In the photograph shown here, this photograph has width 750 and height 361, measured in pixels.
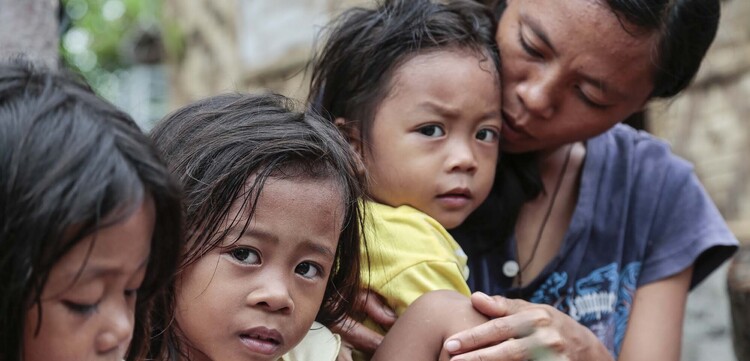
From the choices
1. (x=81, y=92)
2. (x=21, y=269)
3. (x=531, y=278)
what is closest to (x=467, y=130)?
(x=531, y=278)

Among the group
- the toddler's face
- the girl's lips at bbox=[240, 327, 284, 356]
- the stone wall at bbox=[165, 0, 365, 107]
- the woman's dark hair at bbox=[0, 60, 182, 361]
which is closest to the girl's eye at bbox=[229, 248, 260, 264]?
the girl's lips at bbox=[240, 327, 284, 356]

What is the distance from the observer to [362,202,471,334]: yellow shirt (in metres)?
2.30

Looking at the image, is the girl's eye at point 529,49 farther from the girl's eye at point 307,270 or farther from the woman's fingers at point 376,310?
the girl's eye at point 307,270

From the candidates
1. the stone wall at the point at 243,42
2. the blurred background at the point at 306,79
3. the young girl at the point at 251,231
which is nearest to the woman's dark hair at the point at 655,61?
the blurred background at the point at 306,79

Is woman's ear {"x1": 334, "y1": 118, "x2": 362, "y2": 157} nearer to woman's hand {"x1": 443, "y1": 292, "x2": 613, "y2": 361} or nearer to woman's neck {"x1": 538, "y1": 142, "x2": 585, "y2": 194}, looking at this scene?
woman's hand {"x1": 443, "y1": 292, "x2": 613, "y2": 361}

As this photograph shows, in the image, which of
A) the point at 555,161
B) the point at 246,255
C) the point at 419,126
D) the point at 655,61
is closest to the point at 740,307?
the point at 555,161

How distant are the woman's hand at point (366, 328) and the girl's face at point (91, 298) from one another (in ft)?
2.84

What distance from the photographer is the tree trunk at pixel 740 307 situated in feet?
11.3

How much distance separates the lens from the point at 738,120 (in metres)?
5.11

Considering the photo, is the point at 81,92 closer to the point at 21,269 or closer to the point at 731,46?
the point at 21,269

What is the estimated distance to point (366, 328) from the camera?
7.65 feet

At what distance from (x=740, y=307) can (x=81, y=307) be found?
104 inches

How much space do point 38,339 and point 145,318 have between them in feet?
0.96

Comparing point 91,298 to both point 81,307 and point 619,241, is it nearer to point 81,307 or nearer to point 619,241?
point 81,307
